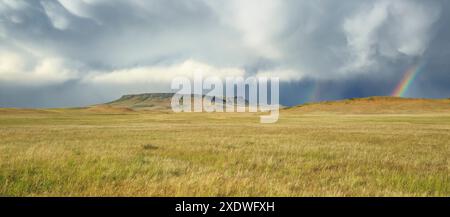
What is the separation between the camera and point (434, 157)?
14.6m

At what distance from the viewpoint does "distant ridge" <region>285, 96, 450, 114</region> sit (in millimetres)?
137000

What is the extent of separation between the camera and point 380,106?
490 feet

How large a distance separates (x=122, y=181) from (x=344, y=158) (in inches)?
376

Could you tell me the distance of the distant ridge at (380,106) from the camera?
137 metres

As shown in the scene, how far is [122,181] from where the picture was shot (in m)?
8.58
